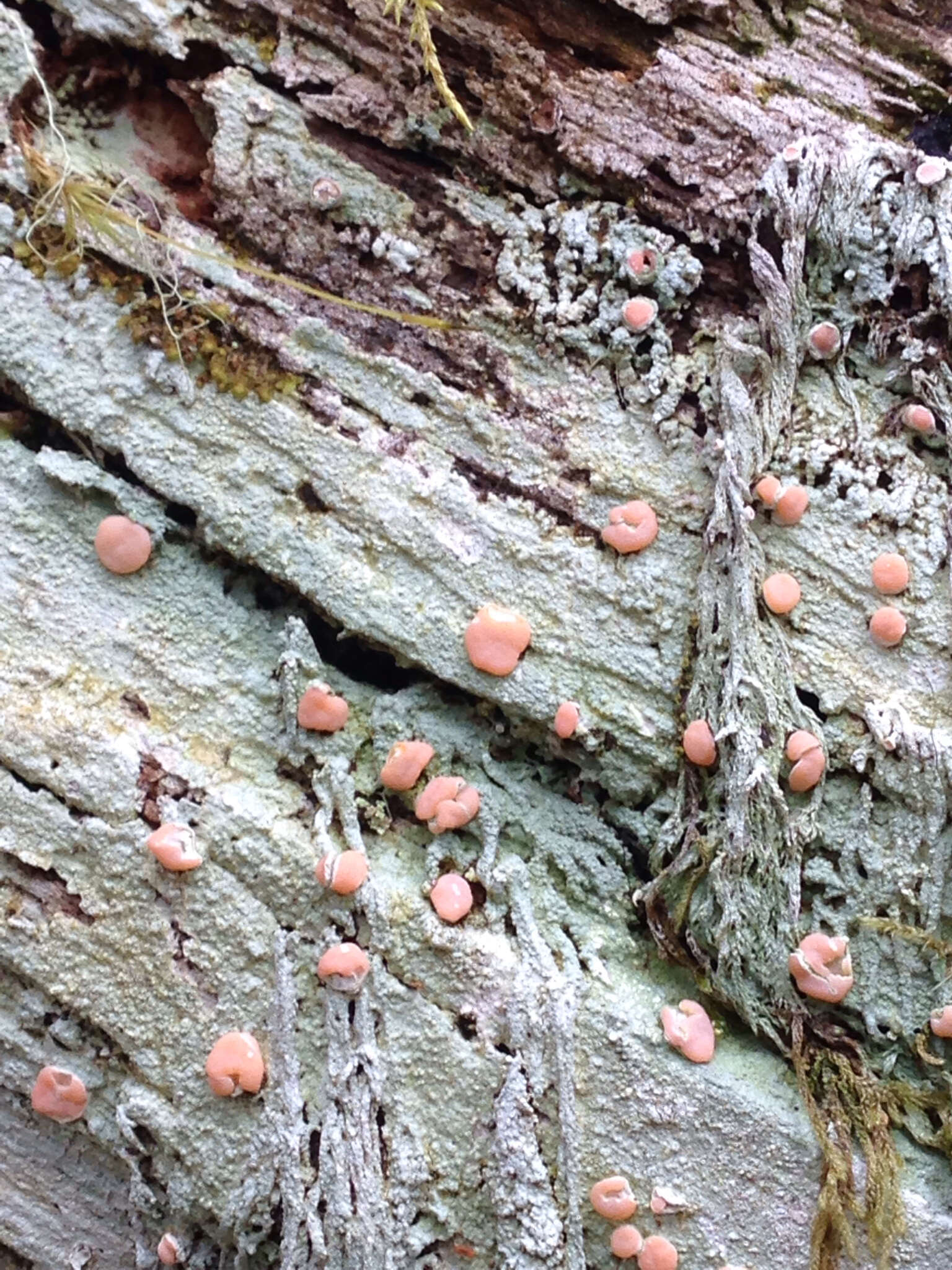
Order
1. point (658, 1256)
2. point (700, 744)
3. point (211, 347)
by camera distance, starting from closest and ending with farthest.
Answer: point (658, 1256) → point (700, 744) → point (211, 347)

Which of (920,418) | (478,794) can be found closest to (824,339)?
(920,418)

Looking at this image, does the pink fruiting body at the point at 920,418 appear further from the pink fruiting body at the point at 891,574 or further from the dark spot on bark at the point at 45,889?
the dark spot on bark at the point at 45,889

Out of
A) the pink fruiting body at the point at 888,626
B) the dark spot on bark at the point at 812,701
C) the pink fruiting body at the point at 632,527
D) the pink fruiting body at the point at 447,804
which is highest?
the pink fruiting body at the point at 888,626

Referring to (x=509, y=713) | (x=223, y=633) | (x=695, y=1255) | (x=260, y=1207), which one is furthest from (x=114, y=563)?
(x=695, y=1255)

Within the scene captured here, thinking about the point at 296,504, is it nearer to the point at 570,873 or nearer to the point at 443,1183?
the point at 570,873

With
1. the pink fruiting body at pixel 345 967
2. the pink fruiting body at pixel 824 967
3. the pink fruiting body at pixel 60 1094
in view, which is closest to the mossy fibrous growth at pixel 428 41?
the pink fruiting body at pixel 345 967

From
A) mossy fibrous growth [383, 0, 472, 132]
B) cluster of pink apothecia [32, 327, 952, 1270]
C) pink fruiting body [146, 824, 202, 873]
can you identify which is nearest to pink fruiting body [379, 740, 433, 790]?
cluster of pink apothecia [32, 327, 952, 1270]

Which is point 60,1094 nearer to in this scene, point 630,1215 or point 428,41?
point 630,1215
